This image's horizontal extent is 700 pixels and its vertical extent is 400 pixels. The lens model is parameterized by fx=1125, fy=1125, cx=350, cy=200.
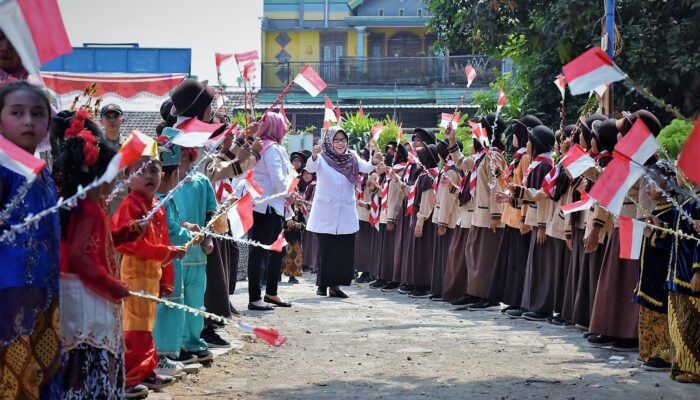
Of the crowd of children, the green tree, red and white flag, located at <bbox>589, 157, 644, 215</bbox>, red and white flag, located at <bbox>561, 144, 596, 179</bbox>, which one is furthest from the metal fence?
red and white flag, located at <bbox>589, 157, 644, 215</bbox>

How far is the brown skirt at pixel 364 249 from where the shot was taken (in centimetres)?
1903

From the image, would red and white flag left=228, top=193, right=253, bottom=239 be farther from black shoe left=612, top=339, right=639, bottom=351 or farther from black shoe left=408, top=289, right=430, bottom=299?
black shoe left=408, top=289, right=430, bottom=299

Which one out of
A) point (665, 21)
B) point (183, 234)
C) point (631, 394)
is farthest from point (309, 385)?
Answer: point (665, 21)

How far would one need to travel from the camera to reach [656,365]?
8.50 metres

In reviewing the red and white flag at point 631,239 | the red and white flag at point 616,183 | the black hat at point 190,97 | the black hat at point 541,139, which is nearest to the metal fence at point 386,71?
the black hat at point 541,139

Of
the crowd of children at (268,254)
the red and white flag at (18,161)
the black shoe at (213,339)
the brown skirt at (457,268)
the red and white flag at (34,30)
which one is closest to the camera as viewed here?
the red and white flag at (18,161)

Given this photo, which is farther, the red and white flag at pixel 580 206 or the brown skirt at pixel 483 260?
the brown skirt at pixel 483 260

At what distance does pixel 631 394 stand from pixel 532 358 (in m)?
1.63

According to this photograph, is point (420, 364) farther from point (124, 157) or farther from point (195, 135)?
point (124, 157)

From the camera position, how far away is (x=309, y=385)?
303 inches

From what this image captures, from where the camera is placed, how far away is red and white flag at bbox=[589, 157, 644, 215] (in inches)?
266

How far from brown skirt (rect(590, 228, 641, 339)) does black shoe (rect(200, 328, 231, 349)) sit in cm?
322

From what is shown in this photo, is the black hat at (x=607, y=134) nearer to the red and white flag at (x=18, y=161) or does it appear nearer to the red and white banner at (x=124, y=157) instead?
the red and white banner at (x=124, y=157)

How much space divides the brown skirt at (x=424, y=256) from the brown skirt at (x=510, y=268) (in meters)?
2.42
